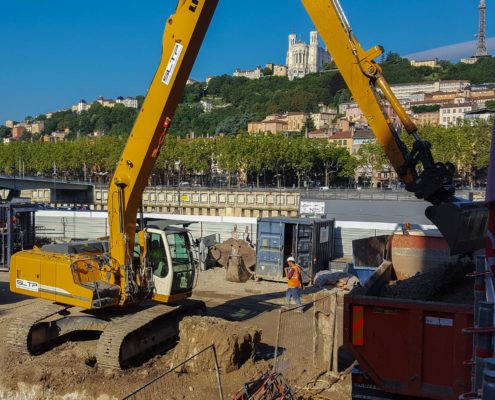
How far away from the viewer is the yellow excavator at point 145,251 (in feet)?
29.5

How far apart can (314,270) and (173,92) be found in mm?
11467

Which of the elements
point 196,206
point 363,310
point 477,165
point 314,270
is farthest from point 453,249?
point 477,165

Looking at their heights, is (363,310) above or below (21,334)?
above

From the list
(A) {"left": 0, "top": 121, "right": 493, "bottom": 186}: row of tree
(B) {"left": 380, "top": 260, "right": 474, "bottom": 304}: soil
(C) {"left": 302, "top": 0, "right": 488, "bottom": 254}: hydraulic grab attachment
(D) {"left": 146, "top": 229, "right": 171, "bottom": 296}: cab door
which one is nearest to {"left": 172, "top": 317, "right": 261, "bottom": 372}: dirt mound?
(D) {"left": 146, "top": 229, "right": 171, "bottom": 296}: cab door

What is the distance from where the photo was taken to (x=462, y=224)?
7242mm

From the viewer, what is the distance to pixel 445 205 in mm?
7371

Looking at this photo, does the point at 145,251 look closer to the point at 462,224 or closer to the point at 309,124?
the point at 462,224

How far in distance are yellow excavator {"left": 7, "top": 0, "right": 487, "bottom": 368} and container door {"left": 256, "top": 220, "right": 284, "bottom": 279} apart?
28.6 feet

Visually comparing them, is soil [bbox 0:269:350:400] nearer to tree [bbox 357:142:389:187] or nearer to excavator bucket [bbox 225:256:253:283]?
excavator bucket [bbox 225:256:253:283]

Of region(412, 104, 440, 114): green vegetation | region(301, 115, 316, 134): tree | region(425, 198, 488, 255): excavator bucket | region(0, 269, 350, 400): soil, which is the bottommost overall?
region(0, 269, 350, 400): soil

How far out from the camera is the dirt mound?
9227mm

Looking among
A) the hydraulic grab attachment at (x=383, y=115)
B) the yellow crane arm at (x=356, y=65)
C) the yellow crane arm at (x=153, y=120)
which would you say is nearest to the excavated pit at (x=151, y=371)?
the yellow crane arm at (x=153, y=120)

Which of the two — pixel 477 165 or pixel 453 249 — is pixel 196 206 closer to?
pixel 477 165

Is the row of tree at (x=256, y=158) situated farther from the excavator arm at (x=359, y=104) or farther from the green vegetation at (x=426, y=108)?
the green vegetation at (x=426, y=108)
